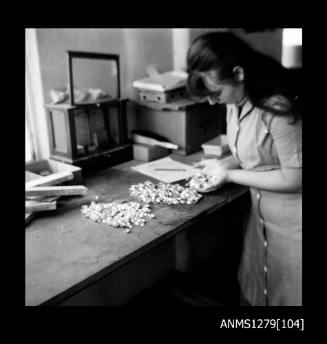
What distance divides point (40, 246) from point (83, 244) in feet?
0.48

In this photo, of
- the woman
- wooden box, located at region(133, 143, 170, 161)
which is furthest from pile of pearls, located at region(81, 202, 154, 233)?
wooden box, located at region(133, 143, 170, 161)

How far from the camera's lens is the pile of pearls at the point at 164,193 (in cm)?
163

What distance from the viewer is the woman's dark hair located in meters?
1.51

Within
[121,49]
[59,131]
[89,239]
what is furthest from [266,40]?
[89,239]

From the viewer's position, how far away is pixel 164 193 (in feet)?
5.51

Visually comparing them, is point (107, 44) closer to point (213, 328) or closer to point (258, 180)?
point (258, 180)

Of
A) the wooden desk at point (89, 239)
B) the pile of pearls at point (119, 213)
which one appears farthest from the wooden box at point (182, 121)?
Answer: the pile of pearls at point (119, 213)

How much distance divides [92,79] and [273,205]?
4.45 feet

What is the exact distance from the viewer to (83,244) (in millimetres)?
1269

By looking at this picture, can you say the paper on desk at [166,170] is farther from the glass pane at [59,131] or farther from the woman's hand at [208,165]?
the glass pane at [59,131]

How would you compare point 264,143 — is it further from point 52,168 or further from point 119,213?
point 52,168

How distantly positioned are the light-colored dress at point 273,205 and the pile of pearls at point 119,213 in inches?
21.9

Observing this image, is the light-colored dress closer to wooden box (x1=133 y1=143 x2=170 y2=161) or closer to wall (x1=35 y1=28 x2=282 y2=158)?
wooden box (x1=133 y1=143 x2=170 y2=161)
